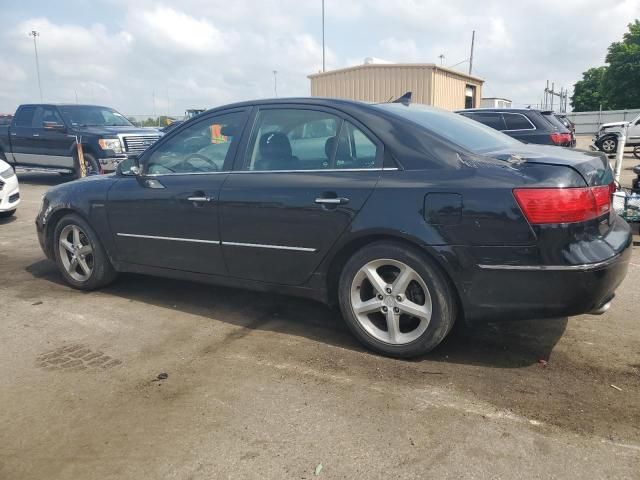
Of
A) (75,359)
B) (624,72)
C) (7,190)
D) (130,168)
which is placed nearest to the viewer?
(75,359)

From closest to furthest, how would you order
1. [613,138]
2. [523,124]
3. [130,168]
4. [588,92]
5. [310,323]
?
[310,323] → [130,168] → [523,124] → [613,138] → [588,92]

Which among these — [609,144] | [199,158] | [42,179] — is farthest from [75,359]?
[609,144]

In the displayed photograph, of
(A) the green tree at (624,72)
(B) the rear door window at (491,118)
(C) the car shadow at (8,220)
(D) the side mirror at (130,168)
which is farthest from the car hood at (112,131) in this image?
(A) the green tree at (624,72)

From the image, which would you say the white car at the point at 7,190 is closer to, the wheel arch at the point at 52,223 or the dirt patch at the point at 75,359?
the wheel arch at the point at 52,223

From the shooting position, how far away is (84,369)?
342cm

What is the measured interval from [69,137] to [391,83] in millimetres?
12559

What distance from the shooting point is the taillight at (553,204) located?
114 inches

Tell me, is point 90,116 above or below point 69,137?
above

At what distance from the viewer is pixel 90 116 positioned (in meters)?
13.2

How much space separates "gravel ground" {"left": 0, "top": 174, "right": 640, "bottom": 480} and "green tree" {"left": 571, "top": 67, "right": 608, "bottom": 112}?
59163 mm

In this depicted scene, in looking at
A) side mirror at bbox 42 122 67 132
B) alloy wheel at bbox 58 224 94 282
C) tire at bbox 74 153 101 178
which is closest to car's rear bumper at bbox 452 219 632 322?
alloy wheel at bbox 58 224 94 282

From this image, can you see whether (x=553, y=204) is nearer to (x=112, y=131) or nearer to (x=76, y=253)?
(x=76, y=253)

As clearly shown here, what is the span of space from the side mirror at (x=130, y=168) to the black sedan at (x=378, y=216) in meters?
0.01

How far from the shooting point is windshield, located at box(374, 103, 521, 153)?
342 cm
